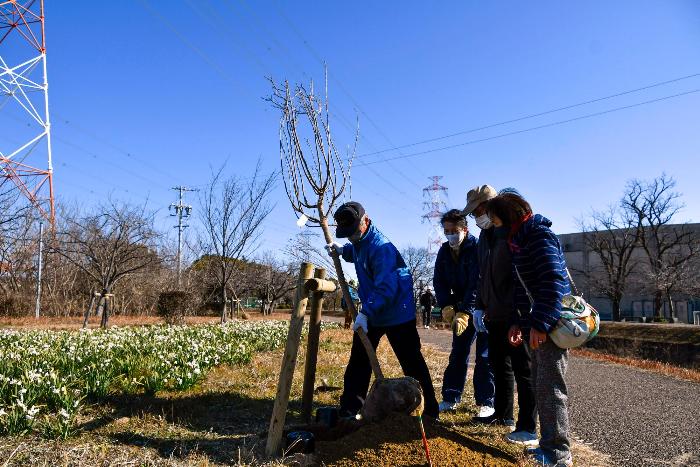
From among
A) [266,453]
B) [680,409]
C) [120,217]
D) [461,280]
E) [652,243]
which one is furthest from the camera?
[652,243]

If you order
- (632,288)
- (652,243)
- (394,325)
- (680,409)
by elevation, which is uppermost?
(652,243)

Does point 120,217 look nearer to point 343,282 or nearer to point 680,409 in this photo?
point 343,282

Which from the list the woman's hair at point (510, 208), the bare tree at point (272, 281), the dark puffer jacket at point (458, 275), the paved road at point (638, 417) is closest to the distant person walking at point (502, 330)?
the woman's hair at point (510, 208)

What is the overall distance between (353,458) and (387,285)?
1253 millimetres

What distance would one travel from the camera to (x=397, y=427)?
3107 mm

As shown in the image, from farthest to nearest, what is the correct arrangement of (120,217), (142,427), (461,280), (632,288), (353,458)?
(632,288) < (120,217) < (461,280) < (142,427) < (353,458)

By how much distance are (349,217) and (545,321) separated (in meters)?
1.53

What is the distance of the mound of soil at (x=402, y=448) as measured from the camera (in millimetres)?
2836

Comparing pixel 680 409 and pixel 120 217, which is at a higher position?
pixel 120 217

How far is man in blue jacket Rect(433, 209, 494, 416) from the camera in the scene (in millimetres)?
4652

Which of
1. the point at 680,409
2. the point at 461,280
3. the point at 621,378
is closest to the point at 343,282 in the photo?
the point at 461,280

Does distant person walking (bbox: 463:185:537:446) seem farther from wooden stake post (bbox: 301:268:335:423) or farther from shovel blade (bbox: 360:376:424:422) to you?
wooden stake post (bbox: 301:268:335:423)

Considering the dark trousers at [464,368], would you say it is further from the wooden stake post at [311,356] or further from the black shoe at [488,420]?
the wooden stake post at [311,356]

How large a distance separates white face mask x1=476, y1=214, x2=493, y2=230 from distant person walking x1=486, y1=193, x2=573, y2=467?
796 millimetres
